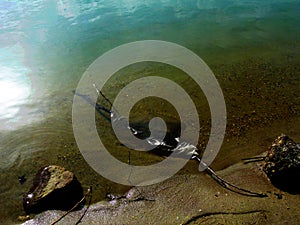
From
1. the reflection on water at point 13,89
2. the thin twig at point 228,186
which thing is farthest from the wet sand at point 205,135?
the reflection on water at point 13,89

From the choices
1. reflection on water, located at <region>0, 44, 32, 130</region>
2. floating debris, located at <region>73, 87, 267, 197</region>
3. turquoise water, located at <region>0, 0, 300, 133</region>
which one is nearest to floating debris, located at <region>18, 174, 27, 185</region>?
reflection on water, located at <region>0, 44, 32, 130</region>

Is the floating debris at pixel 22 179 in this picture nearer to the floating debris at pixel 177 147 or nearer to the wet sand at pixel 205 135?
the wet sand at pixel 205 135

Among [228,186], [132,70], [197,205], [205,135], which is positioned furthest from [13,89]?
[228,186]

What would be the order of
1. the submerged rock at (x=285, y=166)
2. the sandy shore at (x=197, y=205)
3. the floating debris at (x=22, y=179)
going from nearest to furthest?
the sandy shore at (x=197, y=205) < the submerged rock at (x=285, y=166) < the floating debris at (x=22, y=179)

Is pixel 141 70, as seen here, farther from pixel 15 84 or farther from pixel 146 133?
pixel 15 84

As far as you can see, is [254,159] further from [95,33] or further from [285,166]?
[95,33]

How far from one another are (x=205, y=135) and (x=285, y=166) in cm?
198

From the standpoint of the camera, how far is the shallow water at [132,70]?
19.7ft

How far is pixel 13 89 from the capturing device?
875 centimetres

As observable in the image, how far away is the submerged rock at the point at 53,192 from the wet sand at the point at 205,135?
0.72 ft

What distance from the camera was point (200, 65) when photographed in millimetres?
9359

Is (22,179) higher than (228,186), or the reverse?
(228,186)

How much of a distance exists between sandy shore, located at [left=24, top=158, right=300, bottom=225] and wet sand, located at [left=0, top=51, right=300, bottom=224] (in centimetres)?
6

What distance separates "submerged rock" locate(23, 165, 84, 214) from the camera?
4.79m
